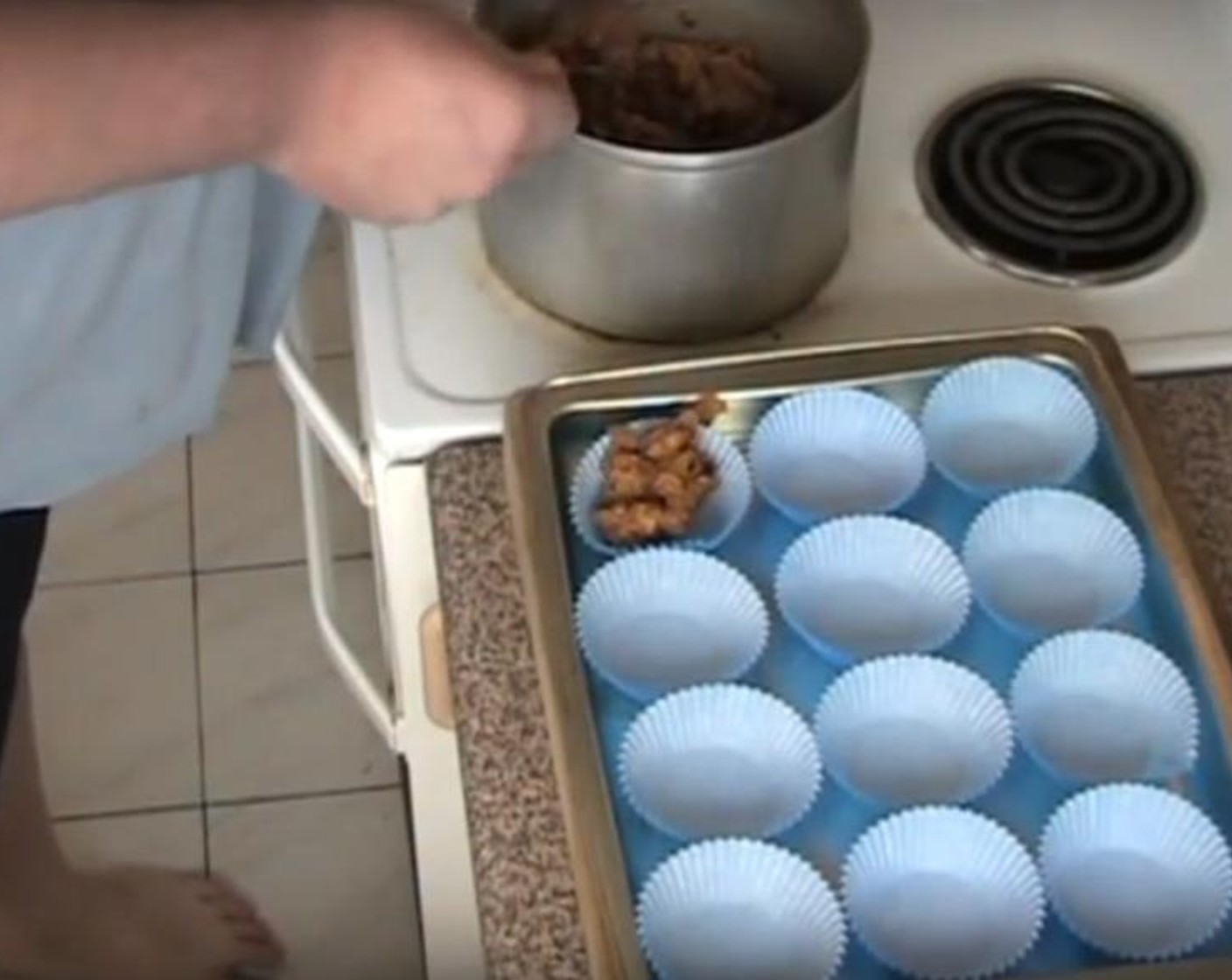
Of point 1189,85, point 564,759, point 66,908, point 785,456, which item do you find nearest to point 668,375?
point 785,456

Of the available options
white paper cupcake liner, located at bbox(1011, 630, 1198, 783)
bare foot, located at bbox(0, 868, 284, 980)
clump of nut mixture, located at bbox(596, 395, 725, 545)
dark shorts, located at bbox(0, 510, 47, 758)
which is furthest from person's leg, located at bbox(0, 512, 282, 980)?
white paper cupcake liner, located at bbox(1011, 630, 1198, 783)

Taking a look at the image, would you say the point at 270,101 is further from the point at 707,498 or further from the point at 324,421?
the point at 324,421

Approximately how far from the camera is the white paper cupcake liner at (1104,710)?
72 cm

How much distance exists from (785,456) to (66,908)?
2.27 ft

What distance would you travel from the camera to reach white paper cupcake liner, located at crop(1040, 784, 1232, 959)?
684 mm

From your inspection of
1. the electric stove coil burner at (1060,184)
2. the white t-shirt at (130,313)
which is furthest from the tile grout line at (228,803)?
the electric stove coil burner at (1060,184)

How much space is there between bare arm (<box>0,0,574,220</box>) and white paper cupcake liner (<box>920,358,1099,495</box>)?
171mm

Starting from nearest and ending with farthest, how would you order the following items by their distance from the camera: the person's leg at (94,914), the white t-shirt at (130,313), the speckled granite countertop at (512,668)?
1. the speckled granite countertop at (512,668)
2. the white t-shirt at (130,313)
3. the person's leg at (94,914)

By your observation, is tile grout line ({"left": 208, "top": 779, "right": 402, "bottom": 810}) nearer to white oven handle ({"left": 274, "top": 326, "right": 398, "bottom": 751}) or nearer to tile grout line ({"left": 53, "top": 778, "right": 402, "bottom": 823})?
tile grout line ({"left": 53, "top": 778, "right": 402, "bottom": 823})

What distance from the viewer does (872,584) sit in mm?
761

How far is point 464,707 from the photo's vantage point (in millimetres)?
753

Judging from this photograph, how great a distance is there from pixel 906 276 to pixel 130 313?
299 mm

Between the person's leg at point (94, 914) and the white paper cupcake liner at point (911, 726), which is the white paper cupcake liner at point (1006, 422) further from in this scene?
the person's leg at point (94, 914)

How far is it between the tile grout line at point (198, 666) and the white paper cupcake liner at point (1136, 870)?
88 centimetres
